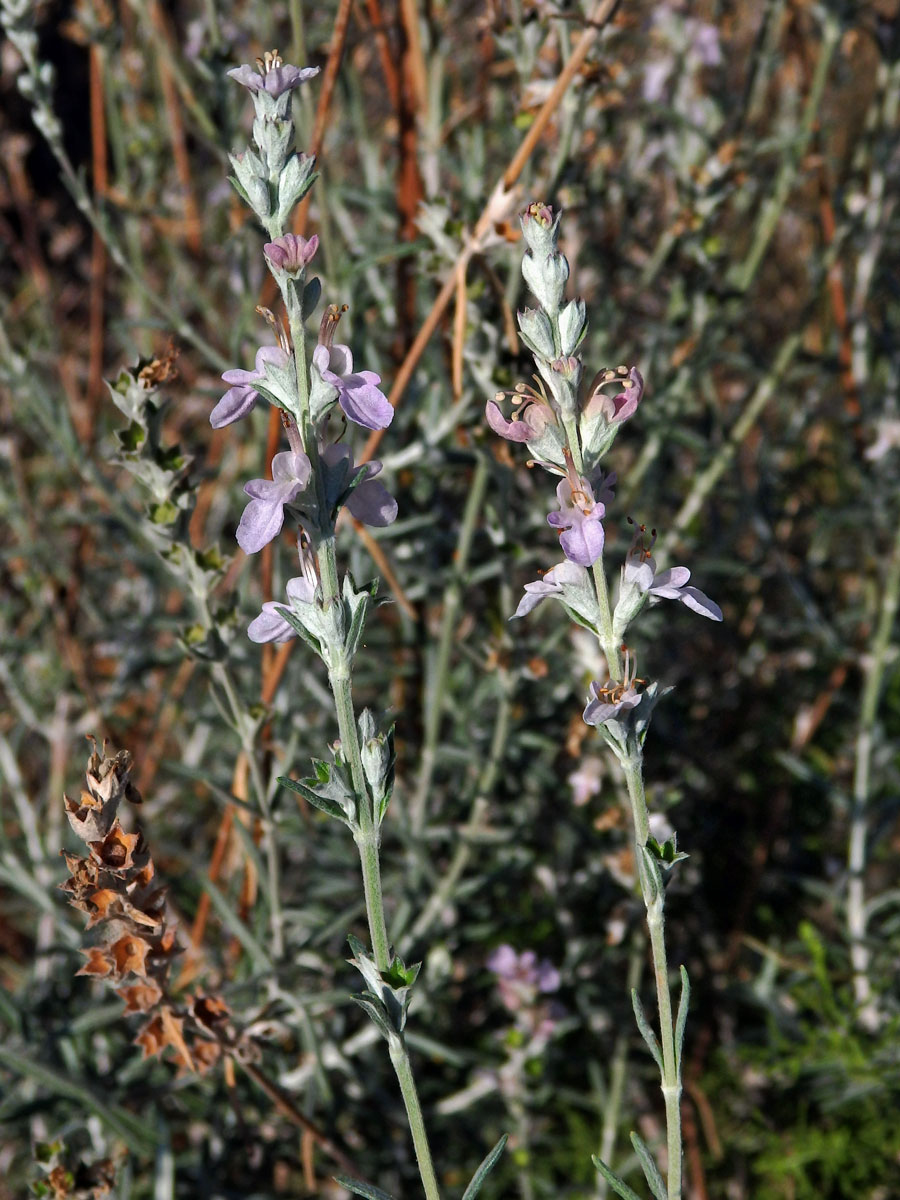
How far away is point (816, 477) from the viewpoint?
4.14 meters

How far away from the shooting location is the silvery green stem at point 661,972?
1195 millimetres

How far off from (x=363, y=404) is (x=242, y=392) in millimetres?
151

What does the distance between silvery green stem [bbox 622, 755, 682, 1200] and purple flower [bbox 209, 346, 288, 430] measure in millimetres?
573

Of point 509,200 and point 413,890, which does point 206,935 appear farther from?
point 509,200

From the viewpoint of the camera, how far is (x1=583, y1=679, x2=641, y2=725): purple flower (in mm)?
1161

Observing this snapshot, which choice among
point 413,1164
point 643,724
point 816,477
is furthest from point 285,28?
point 413,1164

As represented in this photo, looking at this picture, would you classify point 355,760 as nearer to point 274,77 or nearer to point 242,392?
point 242,392

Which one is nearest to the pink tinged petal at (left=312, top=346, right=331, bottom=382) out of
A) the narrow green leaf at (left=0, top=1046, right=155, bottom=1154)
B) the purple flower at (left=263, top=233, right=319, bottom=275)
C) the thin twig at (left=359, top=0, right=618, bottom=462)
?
the purple flower at (left=263, top=233, right=319, bottom=275)

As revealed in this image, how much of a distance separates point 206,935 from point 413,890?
83 centimetres

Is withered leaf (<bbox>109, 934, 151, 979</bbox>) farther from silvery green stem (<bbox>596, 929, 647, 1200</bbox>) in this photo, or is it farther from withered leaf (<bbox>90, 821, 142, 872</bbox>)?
silvery green stem (<bbox>596, 929, 647, 1200</bbox>)

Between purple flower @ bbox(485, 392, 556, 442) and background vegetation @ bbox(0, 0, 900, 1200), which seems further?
background vegetation @ bbox(0, 0, 900, 1200)

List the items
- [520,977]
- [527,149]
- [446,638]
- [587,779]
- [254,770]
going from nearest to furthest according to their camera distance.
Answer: [254,770], [527,149], [446,638], [587,779], [520,977]

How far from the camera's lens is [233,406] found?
3.86ft

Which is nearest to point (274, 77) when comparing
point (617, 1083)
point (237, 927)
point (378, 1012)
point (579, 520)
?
point (579, 520)
